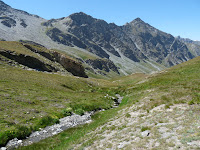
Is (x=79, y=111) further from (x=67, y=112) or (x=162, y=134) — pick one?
(x=162, y=134)

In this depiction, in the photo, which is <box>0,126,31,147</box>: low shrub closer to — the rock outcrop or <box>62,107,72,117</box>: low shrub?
<box>62,107,72,117</box>: low shrub

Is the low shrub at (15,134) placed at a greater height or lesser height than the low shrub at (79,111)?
greater

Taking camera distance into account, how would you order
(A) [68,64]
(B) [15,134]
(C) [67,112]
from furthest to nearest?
(A) [68,64]
(C) [67,112]
(B) [15,134]

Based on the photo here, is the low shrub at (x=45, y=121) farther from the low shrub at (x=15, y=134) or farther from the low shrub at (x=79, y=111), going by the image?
the low shrub at (x=79, y=111)

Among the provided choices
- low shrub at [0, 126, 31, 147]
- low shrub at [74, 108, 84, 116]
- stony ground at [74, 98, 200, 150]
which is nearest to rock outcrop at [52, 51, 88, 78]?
low shrub at [74, 108, 84, 116]

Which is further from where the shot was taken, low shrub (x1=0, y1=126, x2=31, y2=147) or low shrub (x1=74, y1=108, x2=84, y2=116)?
low shrub (x1=74, y1=108, x2=84, y2=116)

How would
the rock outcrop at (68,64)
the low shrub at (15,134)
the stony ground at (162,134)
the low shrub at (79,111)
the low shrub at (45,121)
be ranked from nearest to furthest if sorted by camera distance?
the stony ground at (162,134) < the low shrub at (15,134) < the low shrub at (45,121) < the low shrub at (79,111) < the rock outcrop at (68,64)

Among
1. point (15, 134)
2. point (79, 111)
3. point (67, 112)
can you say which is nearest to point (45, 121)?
point (15, 134)

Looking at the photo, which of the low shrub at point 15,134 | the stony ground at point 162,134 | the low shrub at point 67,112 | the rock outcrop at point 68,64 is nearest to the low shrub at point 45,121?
the low shrub at point 15,134

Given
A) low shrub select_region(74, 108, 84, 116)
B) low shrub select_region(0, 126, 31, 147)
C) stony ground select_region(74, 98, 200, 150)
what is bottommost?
low shrub select_region(74, 108, 84, 116)

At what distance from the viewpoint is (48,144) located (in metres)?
15.7

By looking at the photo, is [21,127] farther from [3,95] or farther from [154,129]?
[154,129]

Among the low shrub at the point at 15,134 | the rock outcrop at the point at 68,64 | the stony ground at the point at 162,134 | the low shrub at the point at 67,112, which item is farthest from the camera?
the rock outcrop at the point at 68,64

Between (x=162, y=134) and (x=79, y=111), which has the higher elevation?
(x=162, y=134)
